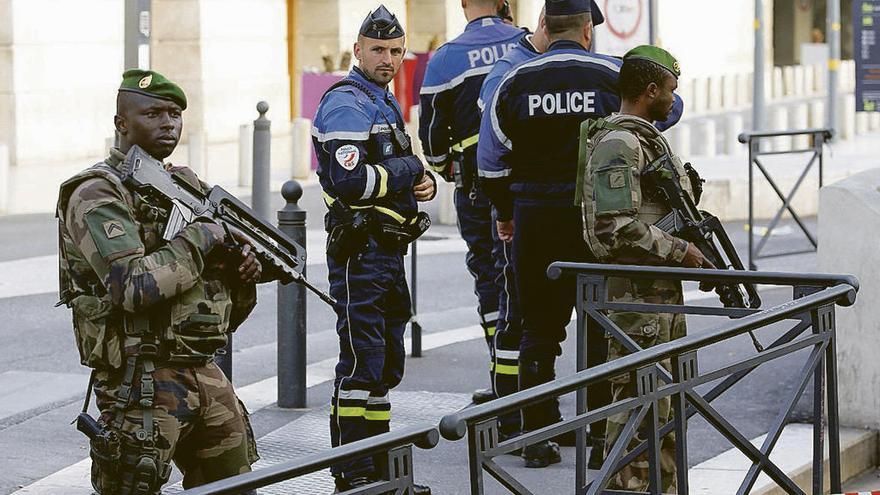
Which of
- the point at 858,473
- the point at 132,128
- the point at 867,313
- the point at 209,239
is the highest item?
the point at 132,128

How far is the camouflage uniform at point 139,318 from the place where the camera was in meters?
4.46

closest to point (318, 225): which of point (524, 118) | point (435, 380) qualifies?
point (435, 380)

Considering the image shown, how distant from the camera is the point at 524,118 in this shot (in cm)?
641

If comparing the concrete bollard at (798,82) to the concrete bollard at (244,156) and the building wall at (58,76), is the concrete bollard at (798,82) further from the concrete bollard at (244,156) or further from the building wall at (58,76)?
the concrete bollard at (244,156)

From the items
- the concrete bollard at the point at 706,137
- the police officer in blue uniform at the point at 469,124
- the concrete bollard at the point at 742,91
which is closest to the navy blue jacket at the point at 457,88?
the police officer in blue uniform at the point at 469,124

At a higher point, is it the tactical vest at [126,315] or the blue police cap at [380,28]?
the blue police cap at [380,28]

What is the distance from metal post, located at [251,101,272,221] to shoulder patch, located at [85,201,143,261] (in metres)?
3.97

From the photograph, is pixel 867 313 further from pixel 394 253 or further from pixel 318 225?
pixel 318 225

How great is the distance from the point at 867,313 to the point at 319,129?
272 centimetres

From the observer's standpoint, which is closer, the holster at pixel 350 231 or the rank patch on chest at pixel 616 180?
the rank patch on chest at pixel 616 180

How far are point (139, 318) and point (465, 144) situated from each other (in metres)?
3.14

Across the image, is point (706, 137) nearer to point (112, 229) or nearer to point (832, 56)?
point (832, 56)

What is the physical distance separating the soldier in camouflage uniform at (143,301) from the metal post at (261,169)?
3.75 m

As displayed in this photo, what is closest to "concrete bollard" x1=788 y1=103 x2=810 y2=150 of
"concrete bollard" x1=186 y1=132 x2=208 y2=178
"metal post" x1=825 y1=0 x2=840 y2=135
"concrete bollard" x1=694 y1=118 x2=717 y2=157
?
"metal post" x1=825 y1=0 x2=840 y2=135
